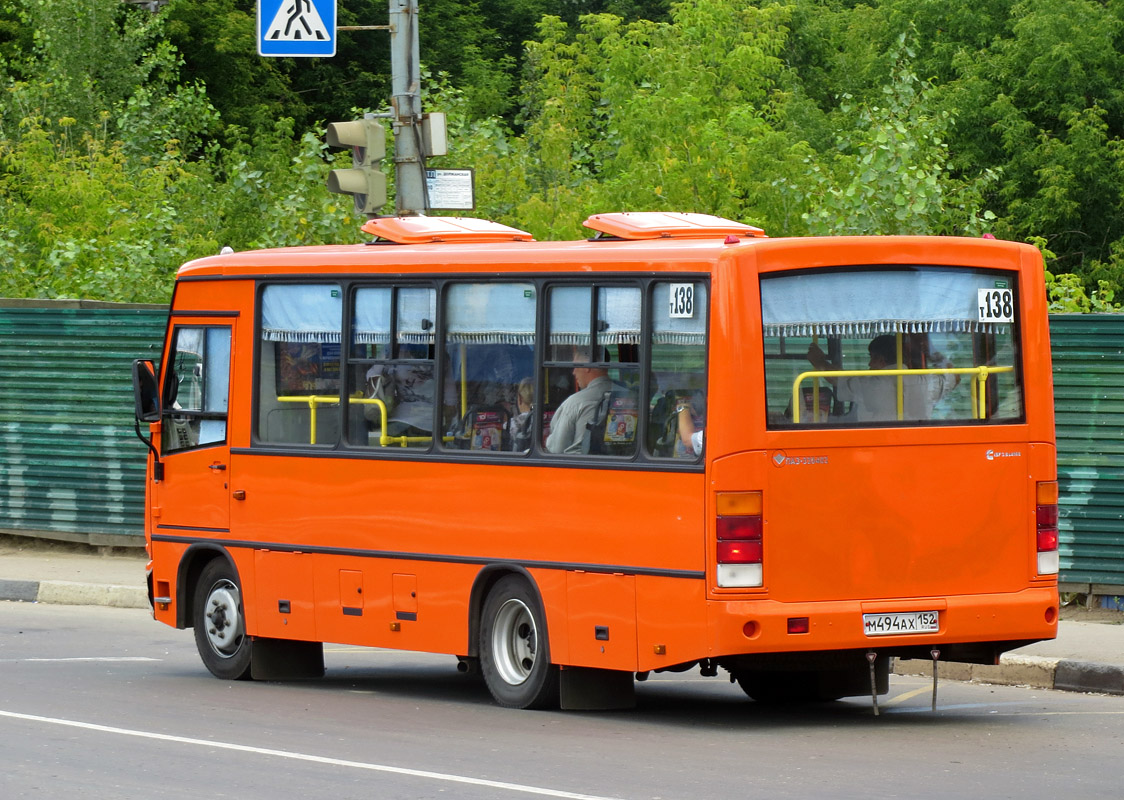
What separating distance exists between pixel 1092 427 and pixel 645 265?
18.1 feet

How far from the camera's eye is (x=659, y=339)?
33.8 feet

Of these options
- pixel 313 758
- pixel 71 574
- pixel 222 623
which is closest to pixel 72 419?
pixel 71 574

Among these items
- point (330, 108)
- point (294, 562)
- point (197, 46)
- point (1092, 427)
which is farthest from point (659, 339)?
point (330, 108)

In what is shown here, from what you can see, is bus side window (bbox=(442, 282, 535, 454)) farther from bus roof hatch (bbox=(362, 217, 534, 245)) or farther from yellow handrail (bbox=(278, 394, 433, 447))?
bus roof hatch (bbox=(362, 217, 534, 245))

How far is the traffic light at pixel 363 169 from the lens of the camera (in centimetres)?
1648

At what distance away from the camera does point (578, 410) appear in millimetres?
10719

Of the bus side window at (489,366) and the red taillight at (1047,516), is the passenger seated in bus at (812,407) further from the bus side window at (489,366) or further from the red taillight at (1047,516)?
the bus side window at (489,366)

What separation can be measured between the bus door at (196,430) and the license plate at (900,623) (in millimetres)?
4654

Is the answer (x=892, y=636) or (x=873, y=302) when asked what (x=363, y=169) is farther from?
(x=892, y=636)

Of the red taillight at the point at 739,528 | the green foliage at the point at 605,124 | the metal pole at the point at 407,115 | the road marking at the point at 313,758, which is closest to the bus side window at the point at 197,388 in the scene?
the road marking at the point at 313,758

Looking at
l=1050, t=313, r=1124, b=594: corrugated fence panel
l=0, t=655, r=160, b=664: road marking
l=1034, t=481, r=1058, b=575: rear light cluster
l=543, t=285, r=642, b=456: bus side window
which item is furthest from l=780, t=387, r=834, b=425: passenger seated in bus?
l=0, t=655, r=160, b=664: road marking

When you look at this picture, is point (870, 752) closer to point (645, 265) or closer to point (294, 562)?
point (645, 265)

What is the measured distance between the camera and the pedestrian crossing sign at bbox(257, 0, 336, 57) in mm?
16516

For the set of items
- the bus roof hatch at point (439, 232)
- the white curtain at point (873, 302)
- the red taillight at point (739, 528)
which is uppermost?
the bus roof hatch at point (439, 232)
